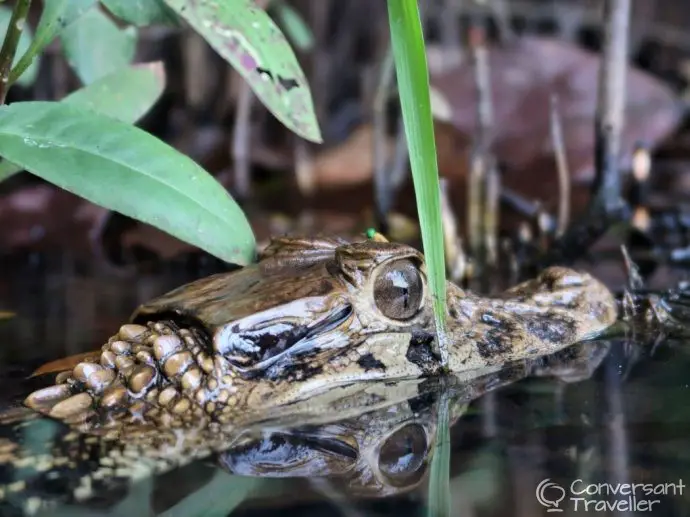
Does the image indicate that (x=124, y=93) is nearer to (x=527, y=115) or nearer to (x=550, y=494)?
(x=550, y=494)

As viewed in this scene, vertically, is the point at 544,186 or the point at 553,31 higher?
the point at 553,31

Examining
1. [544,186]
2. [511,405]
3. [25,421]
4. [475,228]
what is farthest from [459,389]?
[544,186]

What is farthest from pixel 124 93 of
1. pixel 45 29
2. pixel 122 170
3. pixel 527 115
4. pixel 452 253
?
pixel 527 115

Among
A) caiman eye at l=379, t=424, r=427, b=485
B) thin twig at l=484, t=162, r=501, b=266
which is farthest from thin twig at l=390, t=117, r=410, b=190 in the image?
caiman eye at l=379, t=424, r=427, b=485

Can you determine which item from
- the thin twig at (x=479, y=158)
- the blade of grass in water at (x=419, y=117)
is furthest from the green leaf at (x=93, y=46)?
the thin twig at (x=479, y=158)

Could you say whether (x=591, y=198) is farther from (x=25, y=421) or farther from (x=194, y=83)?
(x=194, y=83)

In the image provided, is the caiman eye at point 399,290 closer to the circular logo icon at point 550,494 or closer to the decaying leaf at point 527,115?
the circular logo icon at point 550,494
